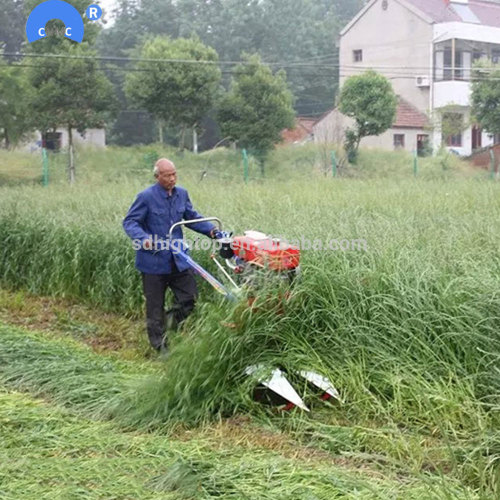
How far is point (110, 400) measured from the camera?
4645 millimetres

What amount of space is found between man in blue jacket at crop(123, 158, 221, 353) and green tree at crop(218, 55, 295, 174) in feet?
58.8

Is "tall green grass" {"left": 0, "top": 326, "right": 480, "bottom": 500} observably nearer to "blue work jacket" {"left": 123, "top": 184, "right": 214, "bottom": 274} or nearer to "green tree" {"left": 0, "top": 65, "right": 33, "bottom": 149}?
"blue work jacket" {"left": 123, "top": 184, "right": 214, "bottom": 274}

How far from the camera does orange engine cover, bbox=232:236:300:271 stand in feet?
16.2

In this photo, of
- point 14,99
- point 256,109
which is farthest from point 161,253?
point 256,109

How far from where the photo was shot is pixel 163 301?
19.9ft

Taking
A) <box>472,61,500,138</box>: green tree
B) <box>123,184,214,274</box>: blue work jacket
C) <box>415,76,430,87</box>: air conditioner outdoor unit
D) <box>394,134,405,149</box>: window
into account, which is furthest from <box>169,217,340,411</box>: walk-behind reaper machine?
<box>394,134,405,149</box>: window

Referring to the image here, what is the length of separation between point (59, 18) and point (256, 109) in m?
6.86

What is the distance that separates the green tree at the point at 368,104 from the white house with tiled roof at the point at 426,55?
3.81 ft

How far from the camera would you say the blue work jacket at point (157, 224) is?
592 cm

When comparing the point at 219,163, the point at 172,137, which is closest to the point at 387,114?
the point at 219,163

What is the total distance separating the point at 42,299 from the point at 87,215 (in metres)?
1.45

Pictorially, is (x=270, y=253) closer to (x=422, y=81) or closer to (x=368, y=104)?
(x=368, y=104)

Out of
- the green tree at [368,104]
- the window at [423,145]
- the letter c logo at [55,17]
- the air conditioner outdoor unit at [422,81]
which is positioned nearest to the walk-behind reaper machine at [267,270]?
the letter c logo at [55,17]

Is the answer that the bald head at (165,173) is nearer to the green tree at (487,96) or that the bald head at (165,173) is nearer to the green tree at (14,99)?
the green tree at (14,99)
